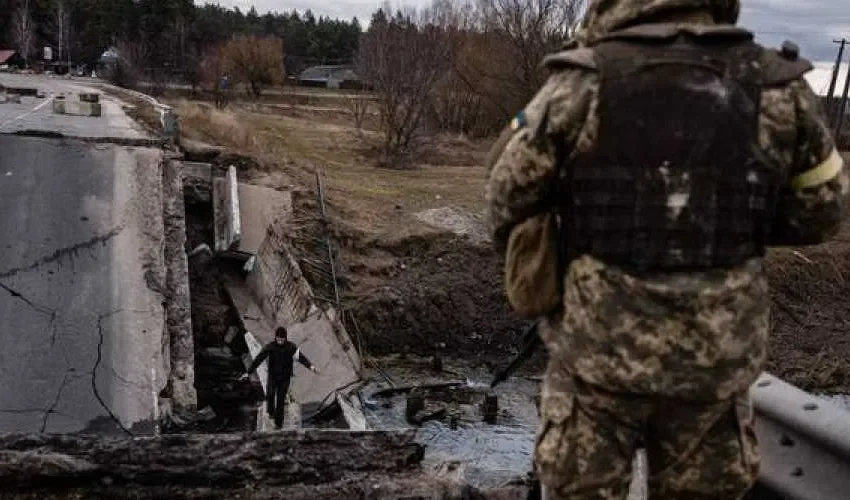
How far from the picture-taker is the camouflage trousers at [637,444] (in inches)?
91.4

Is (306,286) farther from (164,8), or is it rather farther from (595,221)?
(164,8)

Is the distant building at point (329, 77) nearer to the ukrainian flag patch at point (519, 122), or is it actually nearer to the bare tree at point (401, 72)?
the bare tree at point (401, 72)

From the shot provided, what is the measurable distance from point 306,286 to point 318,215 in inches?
105

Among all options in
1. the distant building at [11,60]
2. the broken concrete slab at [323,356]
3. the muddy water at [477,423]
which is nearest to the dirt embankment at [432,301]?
the muddy water at [477,423]

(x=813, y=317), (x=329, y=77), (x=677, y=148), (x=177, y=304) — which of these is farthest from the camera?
(x=329, y=77)

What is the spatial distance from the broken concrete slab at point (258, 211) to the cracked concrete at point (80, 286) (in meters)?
1.51

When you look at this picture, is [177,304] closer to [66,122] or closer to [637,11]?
[637,11]

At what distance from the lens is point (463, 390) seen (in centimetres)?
1291

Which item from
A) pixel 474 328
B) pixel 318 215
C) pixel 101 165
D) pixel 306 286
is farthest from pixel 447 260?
pixel 101 165

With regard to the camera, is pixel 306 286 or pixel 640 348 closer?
pixel 640 348

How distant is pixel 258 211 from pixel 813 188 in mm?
11408

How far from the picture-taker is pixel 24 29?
58.1 metres

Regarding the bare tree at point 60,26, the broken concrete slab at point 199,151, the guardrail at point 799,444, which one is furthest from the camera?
the bare tree at point 60,26

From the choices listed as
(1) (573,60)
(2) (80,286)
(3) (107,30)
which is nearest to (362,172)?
(2) (80,286)
